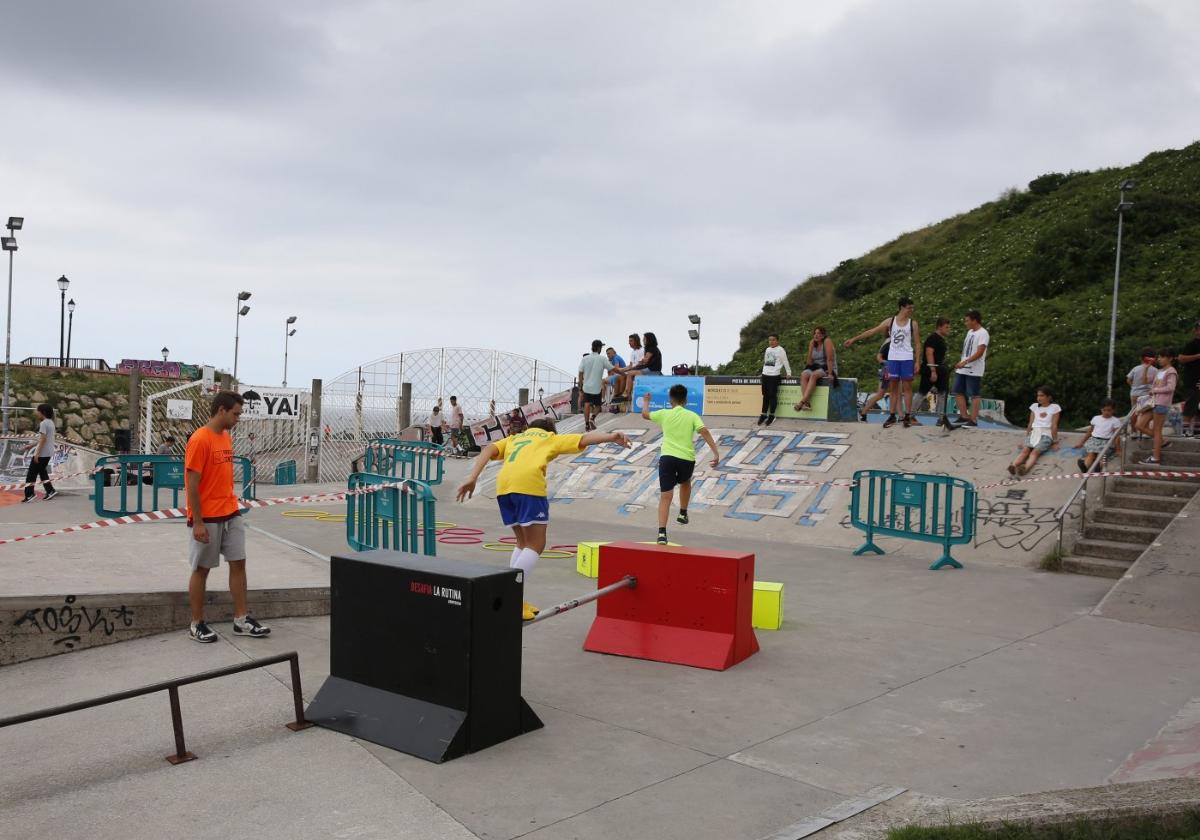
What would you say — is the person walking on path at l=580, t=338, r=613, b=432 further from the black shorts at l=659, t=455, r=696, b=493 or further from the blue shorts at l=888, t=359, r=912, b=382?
the black shorts at l=659, t=455, r=696, b=493

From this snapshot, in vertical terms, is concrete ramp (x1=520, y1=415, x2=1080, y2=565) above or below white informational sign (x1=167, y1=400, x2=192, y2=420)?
below

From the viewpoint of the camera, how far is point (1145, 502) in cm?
1132

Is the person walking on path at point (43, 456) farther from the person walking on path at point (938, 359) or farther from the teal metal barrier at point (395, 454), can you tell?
the person walking on path at point (938, 359)

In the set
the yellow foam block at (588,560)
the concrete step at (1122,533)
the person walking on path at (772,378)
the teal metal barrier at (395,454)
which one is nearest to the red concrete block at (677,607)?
the yellow foam block at (588,560)

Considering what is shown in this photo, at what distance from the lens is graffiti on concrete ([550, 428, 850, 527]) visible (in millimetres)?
14289

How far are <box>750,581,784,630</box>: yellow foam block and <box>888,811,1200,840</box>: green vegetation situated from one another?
3.89 meters

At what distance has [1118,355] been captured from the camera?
31.5m

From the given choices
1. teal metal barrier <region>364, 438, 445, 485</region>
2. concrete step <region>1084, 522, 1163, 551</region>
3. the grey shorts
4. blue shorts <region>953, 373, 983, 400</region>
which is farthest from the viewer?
teal metal barrier <region>364, 438, 445, 485</region>

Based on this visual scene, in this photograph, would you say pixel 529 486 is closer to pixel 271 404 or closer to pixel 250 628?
pixel 250 628

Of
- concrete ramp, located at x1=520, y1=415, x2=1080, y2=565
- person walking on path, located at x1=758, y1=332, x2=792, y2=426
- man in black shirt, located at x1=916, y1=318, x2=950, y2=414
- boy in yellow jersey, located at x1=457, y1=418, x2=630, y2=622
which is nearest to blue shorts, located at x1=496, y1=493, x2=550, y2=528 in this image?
boy in yellow jersey, located at x1=457, y1=418, x2=630, y2=622

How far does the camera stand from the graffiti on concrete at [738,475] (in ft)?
46.9

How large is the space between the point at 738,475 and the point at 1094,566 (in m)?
6.28

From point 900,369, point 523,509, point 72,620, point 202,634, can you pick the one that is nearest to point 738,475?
point 900,369

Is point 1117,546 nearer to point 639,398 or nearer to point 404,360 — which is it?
point 639,398
